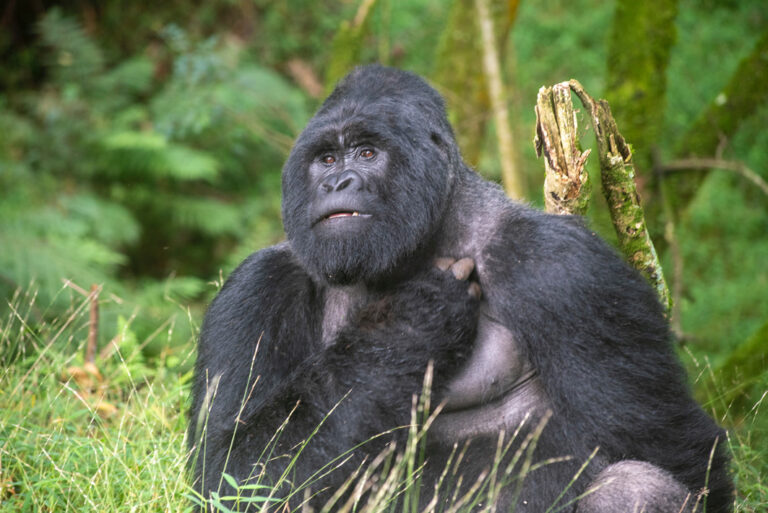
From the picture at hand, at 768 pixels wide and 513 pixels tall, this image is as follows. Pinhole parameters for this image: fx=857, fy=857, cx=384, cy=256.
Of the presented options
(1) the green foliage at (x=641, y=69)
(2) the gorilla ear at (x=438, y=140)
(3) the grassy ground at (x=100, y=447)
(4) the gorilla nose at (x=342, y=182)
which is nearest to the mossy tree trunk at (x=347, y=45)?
(1) the green foliage at (x=641, y=69)

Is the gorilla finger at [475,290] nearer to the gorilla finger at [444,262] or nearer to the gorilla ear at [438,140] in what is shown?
the gorilla finger at [444,262]

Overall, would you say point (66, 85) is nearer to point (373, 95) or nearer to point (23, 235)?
point (23, 235)

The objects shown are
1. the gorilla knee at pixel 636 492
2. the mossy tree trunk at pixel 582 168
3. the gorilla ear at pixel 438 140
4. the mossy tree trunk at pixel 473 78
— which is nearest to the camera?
the gorilla knee at pixel 636 492

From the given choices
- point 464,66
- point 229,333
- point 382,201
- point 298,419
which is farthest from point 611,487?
point 464,66

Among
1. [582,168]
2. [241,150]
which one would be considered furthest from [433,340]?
[241,150]

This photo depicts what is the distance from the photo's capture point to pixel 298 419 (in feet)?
9.37

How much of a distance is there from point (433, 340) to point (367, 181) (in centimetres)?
63

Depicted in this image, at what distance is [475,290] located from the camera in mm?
2986

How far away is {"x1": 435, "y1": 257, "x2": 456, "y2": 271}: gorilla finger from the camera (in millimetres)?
3098

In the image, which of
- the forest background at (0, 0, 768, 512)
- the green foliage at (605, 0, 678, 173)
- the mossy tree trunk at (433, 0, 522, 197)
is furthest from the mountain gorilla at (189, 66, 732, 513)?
the mossy tree trunk at (433, 0, 522, 197)

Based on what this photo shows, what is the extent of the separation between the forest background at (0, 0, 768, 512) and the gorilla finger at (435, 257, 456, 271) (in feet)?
4.43

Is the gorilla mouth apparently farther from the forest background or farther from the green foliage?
the green foliage

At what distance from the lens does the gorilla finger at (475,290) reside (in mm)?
2955

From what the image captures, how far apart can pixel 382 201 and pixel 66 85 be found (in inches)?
262
